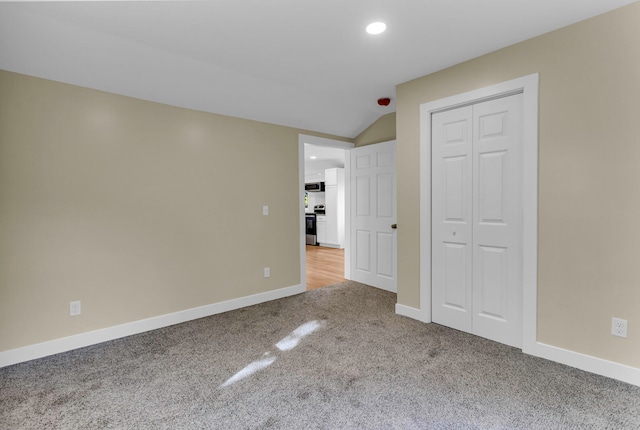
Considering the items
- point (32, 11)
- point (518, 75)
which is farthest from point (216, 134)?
point (518, 75)

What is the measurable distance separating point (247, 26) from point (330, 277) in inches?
146

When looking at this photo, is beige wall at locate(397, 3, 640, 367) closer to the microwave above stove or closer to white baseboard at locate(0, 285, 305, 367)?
white baseboard at locate(0, 285, 305, 367)

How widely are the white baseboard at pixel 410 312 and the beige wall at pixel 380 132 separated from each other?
2.14 metres

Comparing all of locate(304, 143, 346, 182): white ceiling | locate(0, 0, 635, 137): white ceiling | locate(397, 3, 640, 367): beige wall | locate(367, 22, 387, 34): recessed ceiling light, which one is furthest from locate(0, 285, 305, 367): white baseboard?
locate(304, 143, 346, 182): white ceiling

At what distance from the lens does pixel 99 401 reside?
190 cm

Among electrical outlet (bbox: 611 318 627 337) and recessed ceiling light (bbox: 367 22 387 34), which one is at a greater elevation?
recessed ceiling light (bbox: 367 22 387 34)

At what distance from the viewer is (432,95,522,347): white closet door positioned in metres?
2.54

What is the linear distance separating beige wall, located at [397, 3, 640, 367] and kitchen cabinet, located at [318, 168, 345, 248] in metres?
5.52

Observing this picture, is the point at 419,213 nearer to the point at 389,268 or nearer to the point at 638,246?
the point at 389,268

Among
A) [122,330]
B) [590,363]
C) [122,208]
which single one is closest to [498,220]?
[590,363]

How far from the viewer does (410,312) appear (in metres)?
3.22

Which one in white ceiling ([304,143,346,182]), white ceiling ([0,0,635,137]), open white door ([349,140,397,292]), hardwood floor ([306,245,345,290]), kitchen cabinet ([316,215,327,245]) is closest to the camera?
white ceiling ([0,0,635,137])

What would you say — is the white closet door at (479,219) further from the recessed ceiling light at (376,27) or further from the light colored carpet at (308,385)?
the recessed ceiling light at (376,27)

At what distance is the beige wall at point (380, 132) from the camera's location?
4121 millimetres
